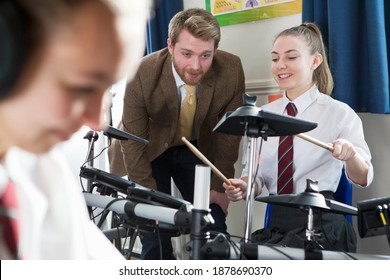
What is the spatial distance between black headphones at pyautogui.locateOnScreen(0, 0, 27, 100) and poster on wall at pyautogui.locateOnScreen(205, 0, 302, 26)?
1.52m

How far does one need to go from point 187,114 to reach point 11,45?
149 centimetres

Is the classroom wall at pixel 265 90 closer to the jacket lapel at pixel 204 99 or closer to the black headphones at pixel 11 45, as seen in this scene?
the jacket lapel at pixel 204 99

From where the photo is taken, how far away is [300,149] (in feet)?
4.69

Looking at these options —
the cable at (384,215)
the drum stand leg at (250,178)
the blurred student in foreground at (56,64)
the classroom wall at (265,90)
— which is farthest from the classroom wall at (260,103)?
the blurred student in foreground at (56,64)

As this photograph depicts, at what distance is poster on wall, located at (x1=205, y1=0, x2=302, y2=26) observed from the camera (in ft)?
5.55

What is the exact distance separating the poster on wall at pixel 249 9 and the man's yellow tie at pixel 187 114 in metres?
0.34

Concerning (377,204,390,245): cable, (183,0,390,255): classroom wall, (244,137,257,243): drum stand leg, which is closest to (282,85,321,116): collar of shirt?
(183,0,390,255): classroom wall

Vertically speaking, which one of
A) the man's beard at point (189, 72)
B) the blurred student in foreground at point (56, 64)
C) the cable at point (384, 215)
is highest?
the man's beard at point (189, 72)

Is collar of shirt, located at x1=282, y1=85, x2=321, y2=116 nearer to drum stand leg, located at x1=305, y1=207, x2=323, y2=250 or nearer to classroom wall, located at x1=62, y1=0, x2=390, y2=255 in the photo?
classroom wall, located at x1=62, y1=0, x2=390, y2=255

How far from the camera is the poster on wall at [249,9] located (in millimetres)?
1690

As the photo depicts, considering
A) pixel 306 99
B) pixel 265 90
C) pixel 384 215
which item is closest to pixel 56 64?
pixel 384 215

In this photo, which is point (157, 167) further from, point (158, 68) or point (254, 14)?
point (254, 14)

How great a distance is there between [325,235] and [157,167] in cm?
75
